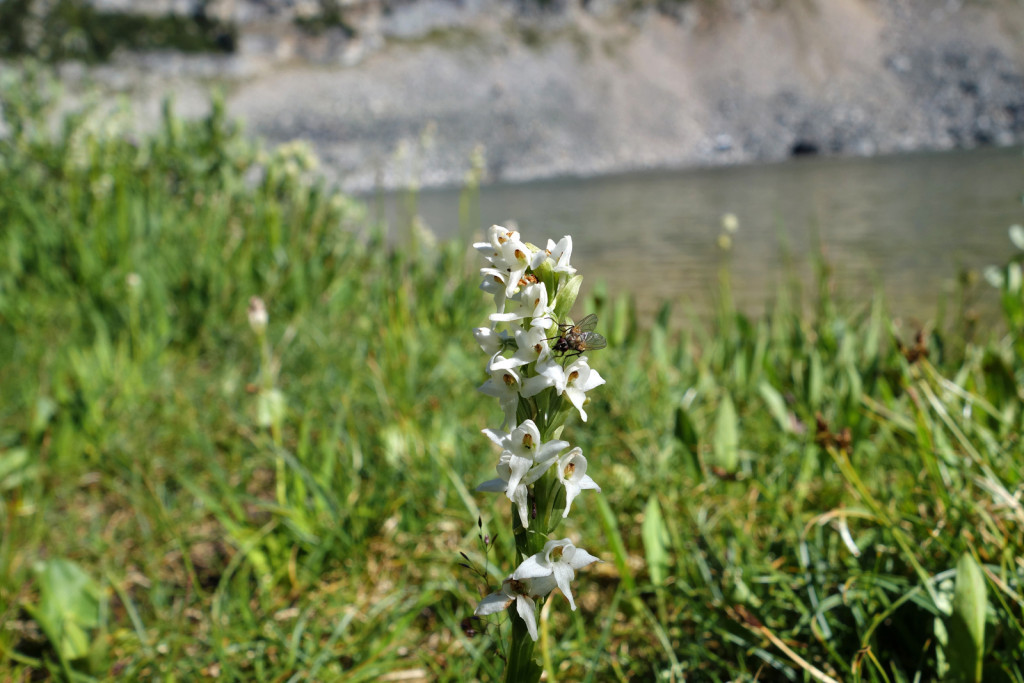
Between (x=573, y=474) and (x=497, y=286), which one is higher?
(x=497, y=286)

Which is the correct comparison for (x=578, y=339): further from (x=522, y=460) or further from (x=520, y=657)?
(x=520, y=657)

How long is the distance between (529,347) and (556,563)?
0.22 metres

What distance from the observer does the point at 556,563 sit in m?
0.64

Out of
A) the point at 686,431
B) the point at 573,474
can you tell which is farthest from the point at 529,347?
the point at 686,431

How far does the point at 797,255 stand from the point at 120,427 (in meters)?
8.09

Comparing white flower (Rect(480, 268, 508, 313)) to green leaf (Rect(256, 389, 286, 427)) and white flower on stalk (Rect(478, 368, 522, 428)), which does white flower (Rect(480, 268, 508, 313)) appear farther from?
green leaf (Rect(256, 389, 286, 427))

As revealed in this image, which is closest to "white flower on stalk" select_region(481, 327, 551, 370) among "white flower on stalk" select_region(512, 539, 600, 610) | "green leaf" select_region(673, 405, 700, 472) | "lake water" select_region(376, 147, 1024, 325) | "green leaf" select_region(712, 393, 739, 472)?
"white flower on stalk" select_region(512, 539, 600, 610)

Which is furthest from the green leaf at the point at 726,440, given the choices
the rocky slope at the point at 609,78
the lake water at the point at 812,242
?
the rocky slope at the point at 609,78

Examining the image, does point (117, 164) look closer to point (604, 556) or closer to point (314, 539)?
point (314, 539)

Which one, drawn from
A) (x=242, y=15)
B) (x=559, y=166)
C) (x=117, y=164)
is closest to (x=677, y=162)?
(x=559, y=166)

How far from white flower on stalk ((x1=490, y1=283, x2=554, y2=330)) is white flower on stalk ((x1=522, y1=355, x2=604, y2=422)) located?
0.04 metres

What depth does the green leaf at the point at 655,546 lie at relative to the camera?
132 centimetres

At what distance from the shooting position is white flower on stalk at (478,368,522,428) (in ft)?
2.15

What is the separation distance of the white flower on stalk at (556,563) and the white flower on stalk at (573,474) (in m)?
0.03
